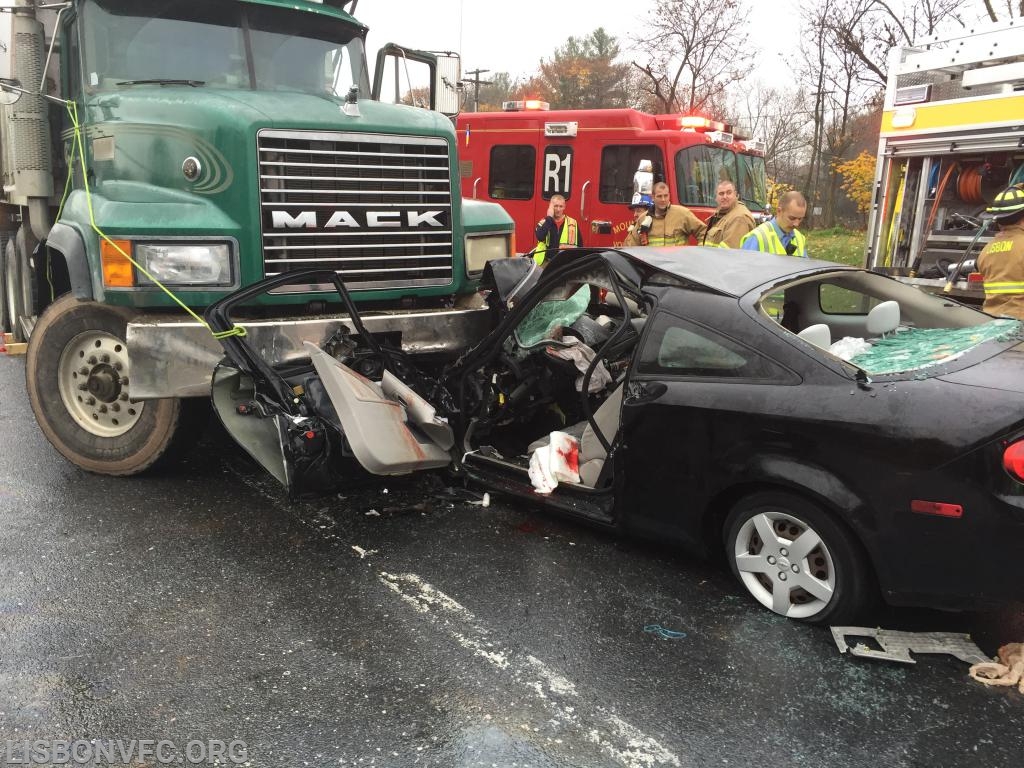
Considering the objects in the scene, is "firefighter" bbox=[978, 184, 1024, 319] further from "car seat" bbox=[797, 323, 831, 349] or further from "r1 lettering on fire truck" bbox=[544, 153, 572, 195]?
"r1 lettering on fire truck" bbox=[544, 153, 572, 195]

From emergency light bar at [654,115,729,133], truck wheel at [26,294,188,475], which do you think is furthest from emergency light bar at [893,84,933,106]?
truck wheel at [26,294,188,475]

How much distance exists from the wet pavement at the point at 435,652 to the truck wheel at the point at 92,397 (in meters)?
0.49

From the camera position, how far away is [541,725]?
9.02 ft

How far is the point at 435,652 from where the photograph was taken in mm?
3191

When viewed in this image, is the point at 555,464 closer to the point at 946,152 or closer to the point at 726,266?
the point at 726,266

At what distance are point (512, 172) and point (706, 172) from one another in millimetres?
3070

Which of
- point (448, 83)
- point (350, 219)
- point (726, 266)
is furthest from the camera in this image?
point (448, 83)

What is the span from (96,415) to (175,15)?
2624 millimetres

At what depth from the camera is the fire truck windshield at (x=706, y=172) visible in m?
10.7

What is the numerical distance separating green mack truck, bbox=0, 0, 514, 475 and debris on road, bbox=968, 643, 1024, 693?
341 cm

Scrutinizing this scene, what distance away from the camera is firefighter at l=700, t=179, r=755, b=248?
7000 millimetres

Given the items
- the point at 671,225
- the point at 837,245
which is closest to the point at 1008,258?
the point at 671,225

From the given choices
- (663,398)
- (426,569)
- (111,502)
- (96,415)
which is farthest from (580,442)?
(96,415)

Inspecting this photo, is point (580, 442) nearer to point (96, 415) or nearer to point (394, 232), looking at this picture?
point (394, 232)
